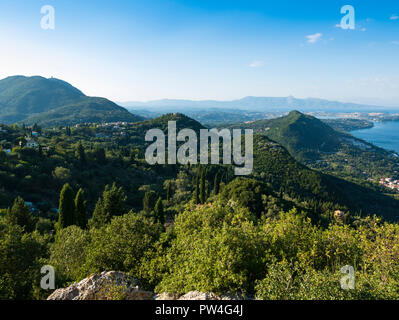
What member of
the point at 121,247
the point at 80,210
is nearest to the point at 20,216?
the point at 80,210

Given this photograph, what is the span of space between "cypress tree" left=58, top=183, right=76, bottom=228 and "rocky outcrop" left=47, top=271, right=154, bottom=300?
87.8 ft

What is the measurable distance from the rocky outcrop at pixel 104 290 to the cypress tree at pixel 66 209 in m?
26.8

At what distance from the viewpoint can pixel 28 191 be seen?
5550 cm

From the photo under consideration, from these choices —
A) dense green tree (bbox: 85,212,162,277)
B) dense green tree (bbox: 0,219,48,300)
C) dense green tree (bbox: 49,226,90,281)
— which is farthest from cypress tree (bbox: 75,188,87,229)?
dense green tree (bbox: 85,212,162,277)

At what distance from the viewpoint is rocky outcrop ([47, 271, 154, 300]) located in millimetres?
11320

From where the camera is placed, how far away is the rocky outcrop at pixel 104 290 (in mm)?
11320

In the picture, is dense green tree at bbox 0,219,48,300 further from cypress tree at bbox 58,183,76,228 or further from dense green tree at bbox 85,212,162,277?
cypress tree at bbox 58,183,76,228

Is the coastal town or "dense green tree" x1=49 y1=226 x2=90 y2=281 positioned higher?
"dense green tree" x1=49 y1=226 x2=90 y2=281

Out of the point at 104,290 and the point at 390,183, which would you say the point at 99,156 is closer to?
the point at 104,290

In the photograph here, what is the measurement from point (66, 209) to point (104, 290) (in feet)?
97.7

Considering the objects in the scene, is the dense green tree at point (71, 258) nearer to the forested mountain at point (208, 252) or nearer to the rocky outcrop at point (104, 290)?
the forested mountain at point (208, 252)
